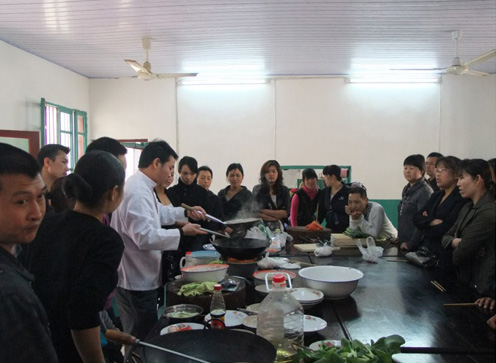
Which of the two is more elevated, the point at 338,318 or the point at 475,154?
the point at 475,154

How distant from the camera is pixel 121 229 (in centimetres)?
230

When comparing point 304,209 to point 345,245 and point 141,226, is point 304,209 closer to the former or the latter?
point 345,245

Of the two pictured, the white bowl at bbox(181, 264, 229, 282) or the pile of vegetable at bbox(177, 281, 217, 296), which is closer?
the pile of vegetable at bbox(177, 281, 217, 296)

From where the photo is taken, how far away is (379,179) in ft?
23.2

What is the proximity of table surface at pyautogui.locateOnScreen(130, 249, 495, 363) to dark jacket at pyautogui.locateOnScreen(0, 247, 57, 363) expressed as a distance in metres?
0.61

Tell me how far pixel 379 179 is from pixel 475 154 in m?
1.68

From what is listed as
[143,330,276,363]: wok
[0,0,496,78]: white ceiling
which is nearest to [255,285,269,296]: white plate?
[143,330,276,363]: wok

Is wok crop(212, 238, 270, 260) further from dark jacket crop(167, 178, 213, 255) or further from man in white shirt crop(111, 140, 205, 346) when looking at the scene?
dark jacket crop(167, 178, 213, 255)

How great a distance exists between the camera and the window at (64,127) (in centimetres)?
570

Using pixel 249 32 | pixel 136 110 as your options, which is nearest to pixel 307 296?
pixel 249 32

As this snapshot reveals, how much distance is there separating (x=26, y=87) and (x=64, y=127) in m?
1.13

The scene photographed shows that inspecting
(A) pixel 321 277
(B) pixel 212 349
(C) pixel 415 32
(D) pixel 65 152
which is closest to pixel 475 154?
(C) pixel 415 32

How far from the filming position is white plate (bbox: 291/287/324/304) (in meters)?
1.81

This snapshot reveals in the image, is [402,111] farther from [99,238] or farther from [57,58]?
[99,238]
